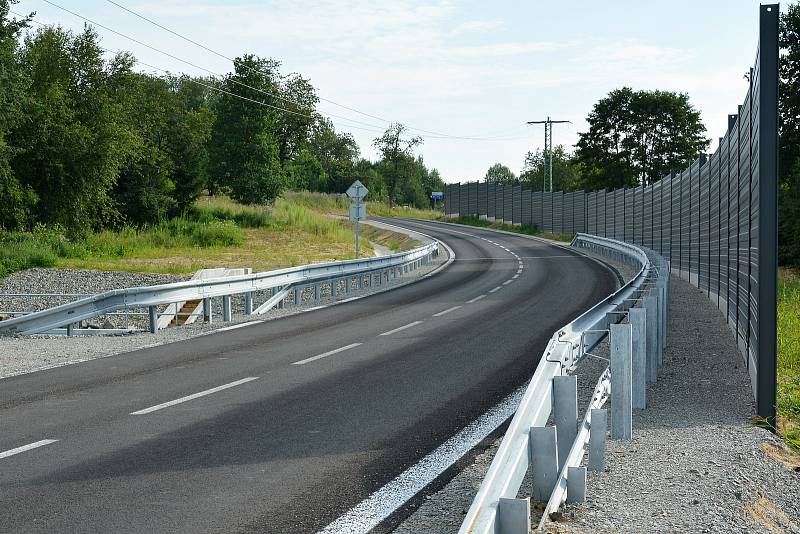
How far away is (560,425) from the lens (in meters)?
5.75

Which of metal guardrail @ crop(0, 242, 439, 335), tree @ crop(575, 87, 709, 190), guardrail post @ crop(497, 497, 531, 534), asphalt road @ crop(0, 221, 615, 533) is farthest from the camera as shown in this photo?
tree @ crop(575, 87, 709, 190)

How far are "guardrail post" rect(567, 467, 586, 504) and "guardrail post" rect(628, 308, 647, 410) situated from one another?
8.63ft

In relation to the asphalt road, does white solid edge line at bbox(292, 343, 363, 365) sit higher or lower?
lower

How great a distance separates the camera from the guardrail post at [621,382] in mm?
6891

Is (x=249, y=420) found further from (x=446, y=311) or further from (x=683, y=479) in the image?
(x=446, y=311)

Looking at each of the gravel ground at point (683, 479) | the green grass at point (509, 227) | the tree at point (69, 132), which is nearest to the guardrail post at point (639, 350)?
the gravel ground at point (683, 479)

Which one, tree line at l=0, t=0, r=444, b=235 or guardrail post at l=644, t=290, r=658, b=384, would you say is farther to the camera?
tree line at l=0, t=0, r=444, b=235

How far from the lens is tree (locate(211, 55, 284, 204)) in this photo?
64.6 m

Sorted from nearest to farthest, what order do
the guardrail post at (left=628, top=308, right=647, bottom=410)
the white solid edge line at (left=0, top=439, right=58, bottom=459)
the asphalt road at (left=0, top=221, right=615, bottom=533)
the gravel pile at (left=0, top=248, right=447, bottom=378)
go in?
1. the asphalt road at (left=0, top=221, right=615, bottom=533)
2. the white solid edge line at (left=0, top=439, right=58, bottom=459)
3. the guardrail post at (left=628, top=308, right=647, bottom=410)
4. the gravel pile at (left=0, top=248, right=447, bottom=378)

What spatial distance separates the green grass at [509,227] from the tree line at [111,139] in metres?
18.3

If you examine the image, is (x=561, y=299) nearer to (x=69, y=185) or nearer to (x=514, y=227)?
(x=69, y=185)

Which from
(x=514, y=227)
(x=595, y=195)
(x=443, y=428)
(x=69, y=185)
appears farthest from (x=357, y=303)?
(x=514, y=227)

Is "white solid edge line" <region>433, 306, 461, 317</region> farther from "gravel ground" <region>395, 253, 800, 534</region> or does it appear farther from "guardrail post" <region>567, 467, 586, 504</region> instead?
"guardrail post" <region>567, 467, 586, 504</region>

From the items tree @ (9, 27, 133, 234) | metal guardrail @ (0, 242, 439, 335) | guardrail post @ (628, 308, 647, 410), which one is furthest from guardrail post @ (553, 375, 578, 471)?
tree @ (9, 27, 133, 234)
